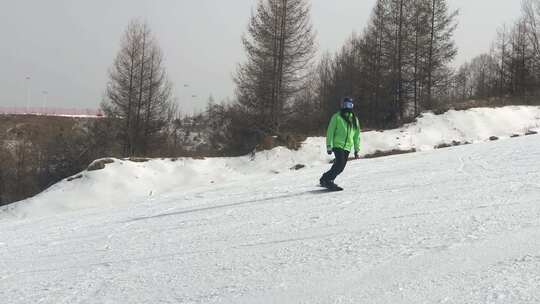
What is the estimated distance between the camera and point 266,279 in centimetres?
551

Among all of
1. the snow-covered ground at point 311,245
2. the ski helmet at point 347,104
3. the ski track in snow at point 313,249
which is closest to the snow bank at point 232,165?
the snow-covered ground at point 311,245

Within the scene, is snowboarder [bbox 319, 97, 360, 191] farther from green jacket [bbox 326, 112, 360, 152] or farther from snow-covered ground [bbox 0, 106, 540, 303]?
snow-covered ground [bbox 0, 106, 540, 303]

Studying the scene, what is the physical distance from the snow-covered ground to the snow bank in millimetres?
5227

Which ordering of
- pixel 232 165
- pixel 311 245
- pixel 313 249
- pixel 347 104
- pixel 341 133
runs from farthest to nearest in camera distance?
pixel 232 165 → pixel 341 133 → pixel 347 104 → pixel 311 245 → pixel 313 249

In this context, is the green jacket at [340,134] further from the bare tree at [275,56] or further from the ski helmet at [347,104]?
the bare tree at [275,56]

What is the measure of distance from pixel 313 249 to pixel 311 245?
20cm

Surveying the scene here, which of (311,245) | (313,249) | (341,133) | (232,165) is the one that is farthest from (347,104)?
(232,165)

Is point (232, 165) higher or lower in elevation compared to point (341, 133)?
lower

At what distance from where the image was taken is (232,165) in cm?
2038

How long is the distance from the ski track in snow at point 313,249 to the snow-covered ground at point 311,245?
0.02 meters

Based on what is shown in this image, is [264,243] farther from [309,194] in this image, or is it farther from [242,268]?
[309,194]

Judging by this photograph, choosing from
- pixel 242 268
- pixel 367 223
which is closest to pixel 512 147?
pixel 367 223

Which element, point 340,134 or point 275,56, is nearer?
point 340,134

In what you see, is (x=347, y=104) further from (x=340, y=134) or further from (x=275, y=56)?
(x=275, y=56)
